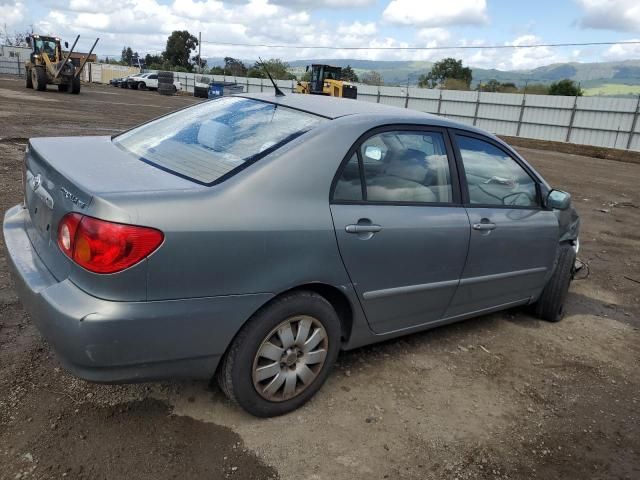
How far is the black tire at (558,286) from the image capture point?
4.22 metres

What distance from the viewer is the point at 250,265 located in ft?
7.76

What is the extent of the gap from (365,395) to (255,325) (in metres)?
0.95

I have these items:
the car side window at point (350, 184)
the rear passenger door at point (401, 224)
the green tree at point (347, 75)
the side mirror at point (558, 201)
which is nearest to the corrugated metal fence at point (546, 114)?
the green tree at point (347, 75)

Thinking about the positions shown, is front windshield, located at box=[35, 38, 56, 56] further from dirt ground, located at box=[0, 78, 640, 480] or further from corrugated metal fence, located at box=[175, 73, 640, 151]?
dirt ground, located at box=[0, 78, 640, 480]

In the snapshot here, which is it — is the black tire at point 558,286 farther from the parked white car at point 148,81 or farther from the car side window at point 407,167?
the parked white car at point 148,81

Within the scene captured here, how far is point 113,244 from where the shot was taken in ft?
6.90

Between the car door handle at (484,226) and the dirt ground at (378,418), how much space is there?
92 cm

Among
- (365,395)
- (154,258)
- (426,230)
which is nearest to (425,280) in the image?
(426,230)

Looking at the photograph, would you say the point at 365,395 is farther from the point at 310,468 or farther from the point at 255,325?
the point at 255,325

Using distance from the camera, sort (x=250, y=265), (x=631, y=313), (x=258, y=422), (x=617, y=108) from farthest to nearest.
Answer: (x=617, y=108) < (x=631, y=313) < (x=258, y=422) < (x=250, y=265)

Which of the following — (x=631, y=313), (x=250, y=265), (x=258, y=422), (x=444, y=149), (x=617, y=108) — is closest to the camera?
(x=250, y=265)

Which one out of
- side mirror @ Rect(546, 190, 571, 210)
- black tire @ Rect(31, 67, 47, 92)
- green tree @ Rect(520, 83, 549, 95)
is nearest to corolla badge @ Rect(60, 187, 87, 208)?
side mirror @ Rect(546, 190, 571, 210)

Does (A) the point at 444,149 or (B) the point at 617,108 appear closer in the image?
(A) the point at 444,149

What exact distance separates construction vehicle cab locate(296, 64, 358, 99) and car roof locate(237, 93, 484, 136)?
24.9 metres
